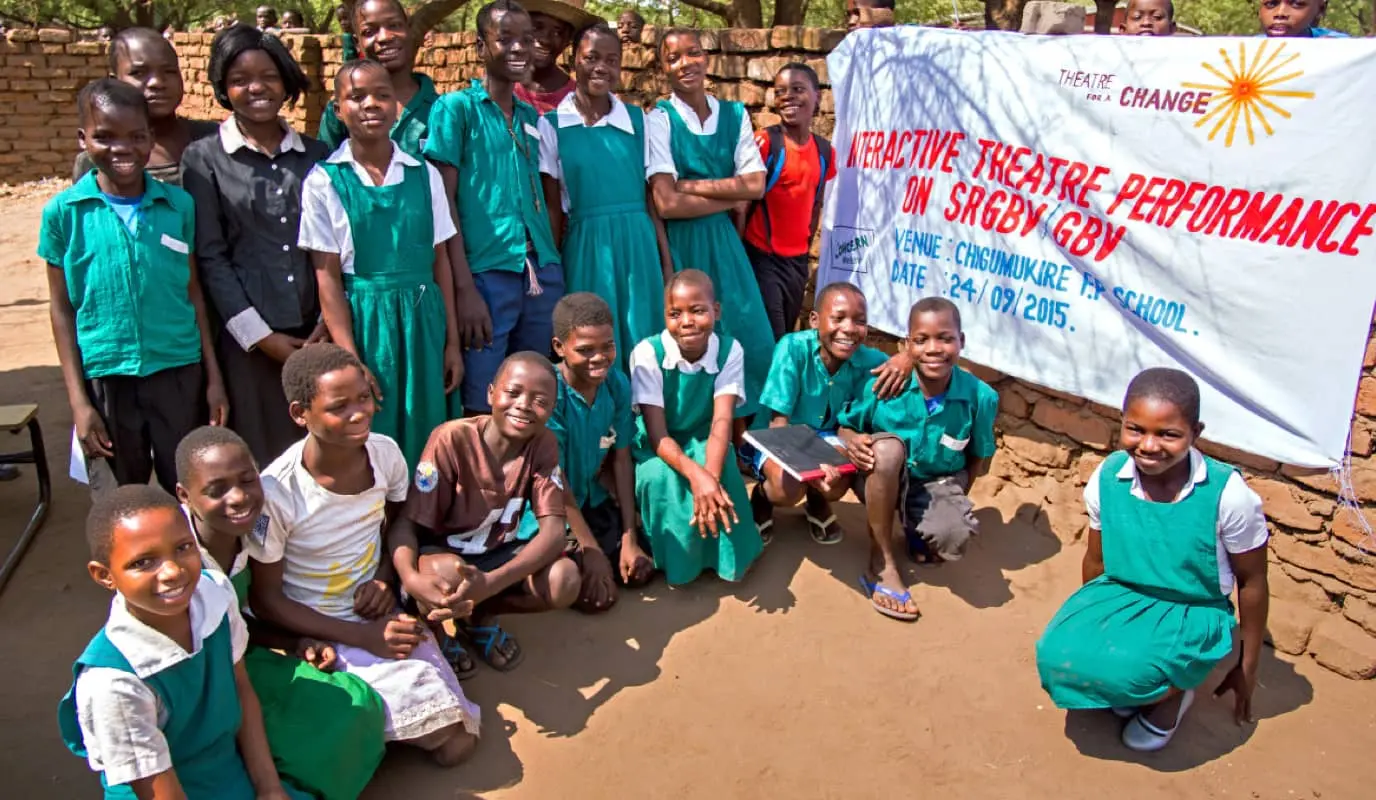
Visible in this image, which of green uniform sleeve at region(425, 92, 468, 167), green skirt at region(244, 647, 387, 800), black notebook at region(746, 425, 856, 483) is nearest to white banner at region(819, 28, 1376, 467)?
black notebook at region(746, 425, 856, 483)

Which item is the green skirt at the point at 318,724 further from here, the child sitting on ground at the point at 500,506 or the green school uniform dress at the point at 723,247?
the green school uniform dress at the point at 723,247

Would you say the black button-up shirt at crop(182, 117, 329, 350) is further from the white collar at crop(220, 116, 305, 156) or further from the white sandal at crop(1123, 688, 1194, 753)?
the white sandal at crop(1123, 688, 1194, 753)

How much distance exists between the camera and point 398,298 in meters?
3.24

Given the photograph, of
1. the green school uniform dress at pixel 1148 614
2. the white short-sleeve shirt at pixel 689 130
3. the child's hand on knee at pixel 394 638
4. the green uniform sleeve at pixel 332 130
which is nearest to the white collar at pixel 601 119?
the white short-sleeve shirt at pixel 689 130

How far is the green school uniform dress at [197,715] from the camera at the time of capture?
2039 millimetres

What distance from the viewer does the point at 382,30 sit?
133 inches

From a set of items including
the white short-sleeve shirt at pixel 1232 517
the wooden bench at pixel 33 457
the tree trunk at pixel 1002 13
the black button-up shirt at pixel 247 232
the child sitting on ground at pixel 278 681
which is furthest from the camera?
the tree trunk at pixel 1002 13

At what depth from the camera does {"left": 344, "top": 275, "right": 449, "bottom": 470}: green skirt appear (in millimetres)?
3207

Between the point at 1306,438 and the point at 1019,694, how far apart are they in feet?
4.06

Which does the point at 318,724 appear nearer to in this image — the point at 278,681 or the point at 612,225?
the point at 278,681

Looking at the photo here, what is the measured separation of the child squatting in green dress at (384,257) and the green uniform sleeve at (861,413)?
1.43m

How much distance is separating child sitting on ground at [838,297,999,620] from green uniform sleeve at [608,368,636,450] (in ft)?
2.53

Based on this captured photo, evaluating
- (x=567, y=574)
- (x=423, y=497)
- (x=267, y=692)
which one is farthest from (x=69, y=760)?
(x=567, y=574)

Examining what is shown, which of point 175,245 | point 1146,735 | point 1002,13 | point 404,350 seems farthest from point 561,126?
point 1002,13
